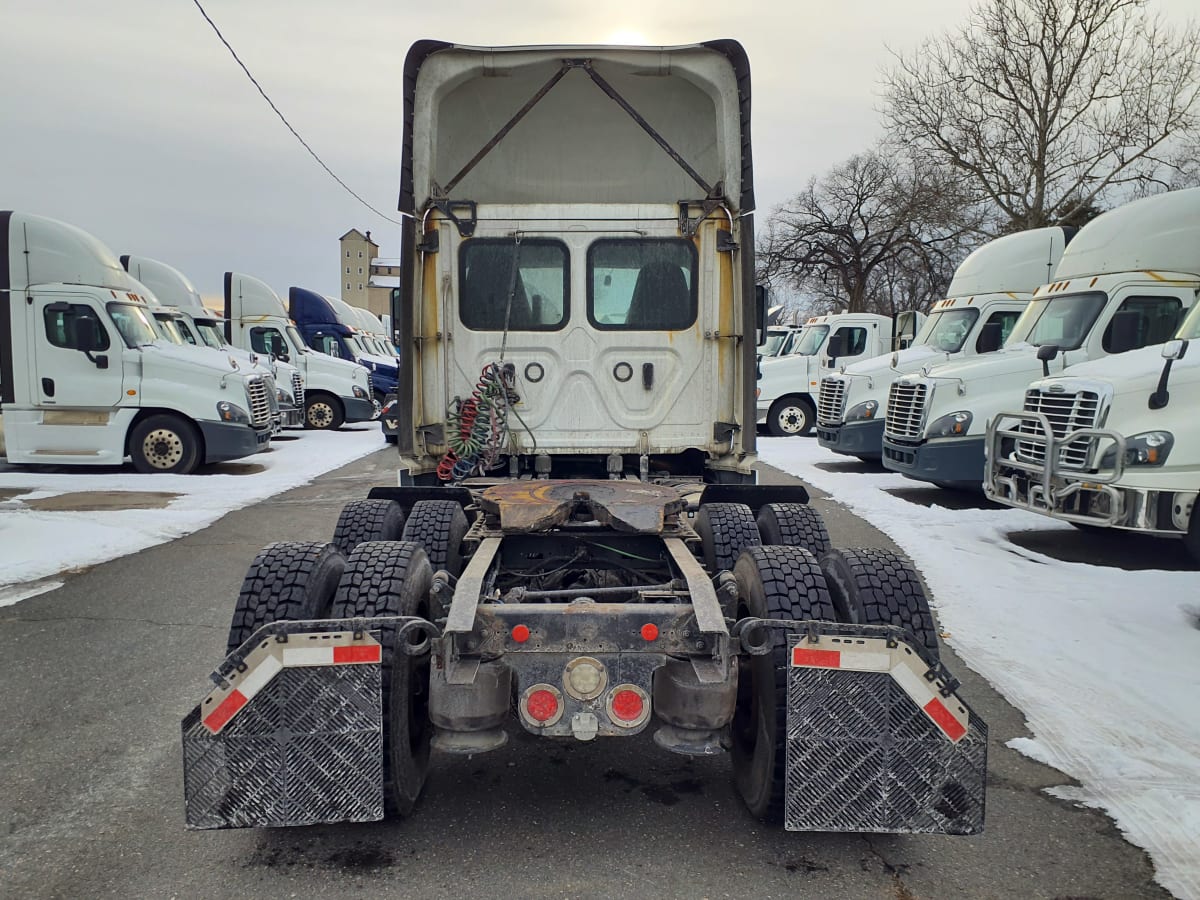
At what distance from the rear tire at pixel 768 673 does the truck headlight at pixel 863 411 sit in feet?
36.8

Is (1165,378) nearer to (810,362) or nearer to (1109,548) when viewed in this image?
(1109,548)

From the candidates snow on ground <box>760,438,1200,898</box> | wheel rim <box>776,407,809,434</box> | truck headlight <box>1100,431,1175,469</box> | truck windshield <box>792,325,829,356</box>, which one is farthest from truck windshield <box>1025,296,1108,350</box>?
wheel rim <box>776,407,809,434</box>

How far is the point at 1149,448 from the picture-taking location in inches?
262

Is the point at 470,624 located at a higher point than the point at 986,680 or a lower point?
higher

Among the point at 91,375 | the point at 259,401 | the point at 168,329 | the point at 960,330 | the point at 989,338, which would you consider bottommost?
the point at 259,401

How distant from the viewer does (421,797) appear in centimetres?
344

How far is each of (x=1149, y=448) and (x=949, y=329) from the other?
6.92 metres

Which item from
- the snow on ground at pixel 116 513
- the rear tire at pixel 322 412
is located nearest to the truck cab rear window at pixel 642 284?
the snow on ground at pixel 116 513

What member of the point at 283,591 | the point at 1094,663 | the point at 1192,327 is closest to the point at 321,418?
the point at 1192,327

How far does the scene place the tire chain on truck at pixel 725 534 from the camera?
14.4 ft

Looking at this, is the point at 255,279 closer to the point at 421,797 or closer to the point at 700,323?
the point at 700,323

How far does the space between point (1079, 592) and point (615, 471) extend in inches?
146

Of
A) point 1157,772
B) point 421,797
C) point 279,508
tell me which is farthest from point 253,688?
point 279,508

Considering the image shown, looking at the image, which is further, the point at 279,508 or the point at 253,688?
the point at 279,508
